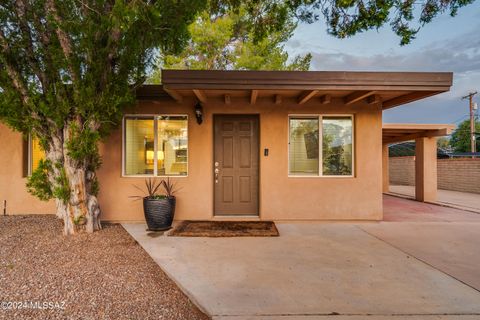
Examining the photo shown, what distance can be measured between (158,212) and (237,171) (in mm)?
1771

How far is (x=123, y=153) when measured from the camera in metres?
5.30

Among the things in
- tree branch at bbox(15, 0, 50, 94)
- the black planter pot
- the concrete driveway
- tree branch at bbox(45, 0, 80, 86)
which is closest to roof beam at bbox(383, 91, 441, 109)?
the concrete driveway

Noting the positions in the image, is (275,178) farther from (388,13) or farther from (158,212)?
(388,13)

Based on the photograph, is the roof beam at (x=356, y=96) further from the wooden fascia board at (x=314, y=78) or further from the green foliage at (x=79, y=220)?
the green foliage at (x=79, y=220)

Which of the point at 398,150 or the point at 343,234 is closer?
the point at 343,234

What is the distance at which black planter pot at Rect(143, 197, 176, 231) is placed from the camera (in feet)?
14.8

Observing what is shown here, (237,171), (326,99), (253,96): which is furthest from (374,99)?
(237,171)

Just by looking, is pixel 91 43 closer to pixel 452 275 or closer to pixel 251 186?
pixel 251 186

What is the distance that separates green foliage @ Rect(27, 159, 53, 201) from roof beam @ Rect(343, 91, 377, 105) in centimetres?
533

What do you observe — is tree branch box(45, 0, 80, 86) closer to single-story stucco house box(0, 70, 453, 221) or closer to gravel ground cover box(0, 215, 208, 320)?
single-story stucco house box(0, 70, 453, 221)

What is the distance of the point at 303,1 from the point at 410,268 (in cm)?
447

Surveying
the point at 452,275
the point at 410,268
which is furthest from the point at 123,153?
the point at 452,275

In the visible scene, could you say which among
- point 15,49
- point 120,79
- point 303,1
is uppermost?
point 303,1

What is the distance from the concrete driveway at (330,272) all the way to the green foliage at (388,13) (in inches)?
127
